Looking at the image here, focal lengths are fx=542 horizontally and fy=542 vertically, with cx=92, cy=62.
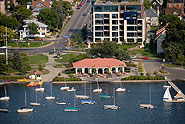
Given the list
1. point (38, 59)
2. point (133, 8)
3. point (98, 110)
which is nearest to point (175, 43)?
point (133, 8)

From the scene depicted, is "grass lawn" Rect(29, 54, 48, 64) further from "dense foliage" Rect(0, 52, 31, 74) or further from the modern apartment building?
the modern apartment building

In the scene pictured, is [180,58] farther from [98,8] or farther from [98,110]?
[98,110]

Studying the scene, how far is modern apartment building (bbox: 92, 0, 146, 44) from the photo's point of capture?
188 m

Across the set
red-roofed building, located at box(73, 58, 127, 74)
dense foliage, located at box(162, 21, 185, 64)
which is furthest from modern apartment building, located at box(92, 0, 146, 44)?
red-roofed building, located at box(73, 58, 127, 74)

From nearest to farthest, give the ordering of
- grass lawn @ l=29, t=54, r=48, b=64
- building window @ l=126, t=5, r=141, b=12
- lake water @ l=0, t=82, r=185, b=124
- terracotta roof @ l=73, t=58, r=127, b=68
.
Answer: lake water @ l=0, t=82, r=185, b=124 < terracotta roof @ l=73, t=58, r=127, b=68 < grass lawn @ l=29, t=54, r=48, b=64 < building window @ l=126, t=5, r=141, b=12

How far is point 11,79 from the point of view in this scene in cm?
14150

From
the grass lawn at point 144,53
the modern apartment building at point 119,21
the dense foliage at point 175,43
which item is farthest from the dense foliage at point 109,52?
the modern apartment building at point 119,21

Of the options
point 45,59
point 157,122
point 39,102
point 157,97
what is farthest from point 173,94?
point 45,59

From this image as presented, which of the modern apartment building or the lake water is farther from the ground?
the modern apartment building

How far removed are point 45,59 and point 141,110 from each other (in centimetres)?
5931

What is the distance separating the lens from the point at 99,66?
144m

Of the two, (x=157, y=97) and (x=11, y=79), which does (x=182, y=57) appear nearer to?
(x=157, y=97)

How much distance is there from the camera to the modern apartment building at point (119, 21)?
18788 centimetres

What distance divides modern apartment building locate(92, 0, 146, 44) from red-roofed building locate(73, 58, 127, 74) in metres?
41.0
